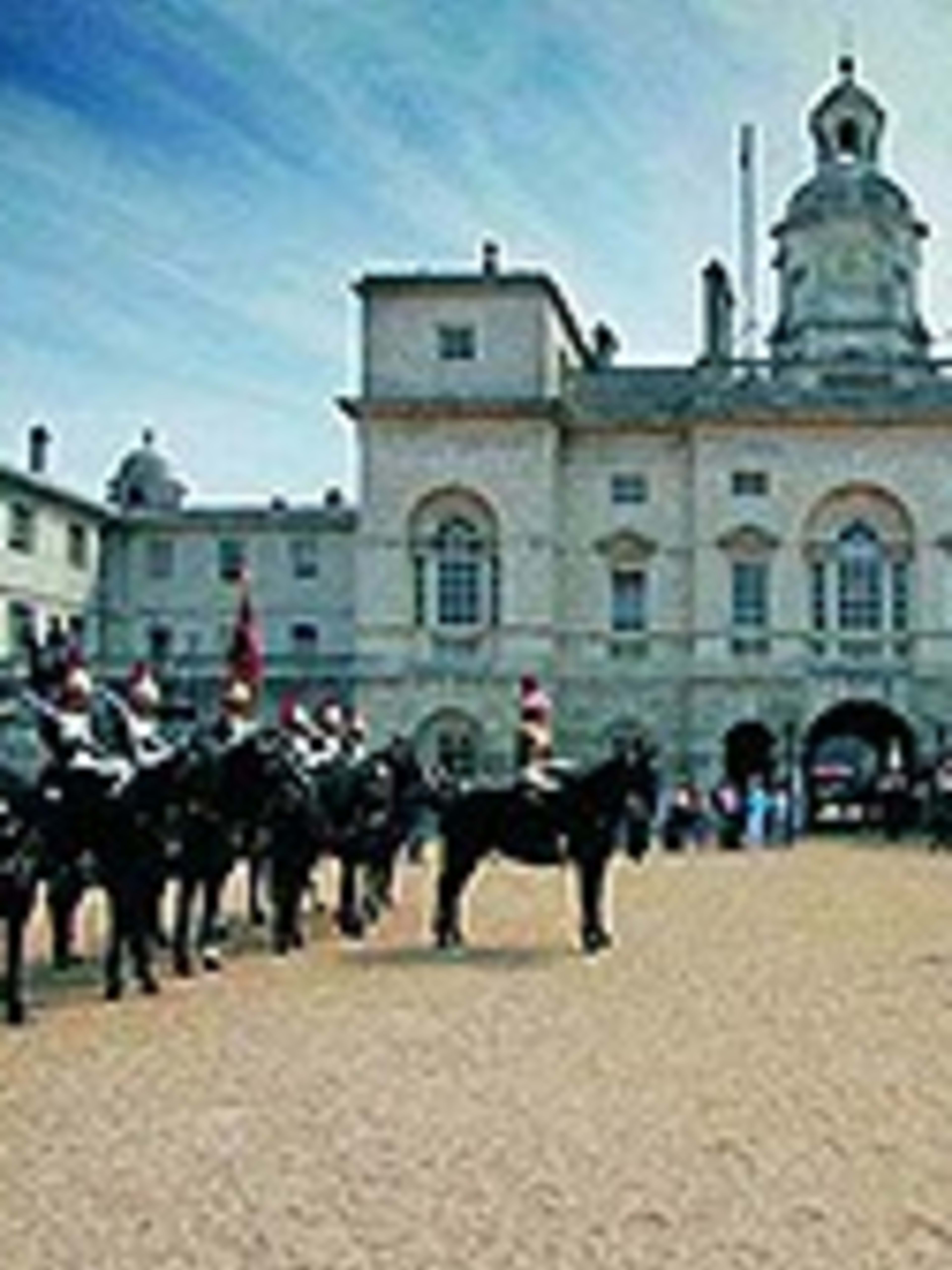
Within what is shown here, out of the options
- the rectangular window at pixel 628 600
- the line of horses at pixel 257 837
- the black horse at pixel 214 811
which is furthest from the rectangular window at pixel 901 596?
the black horse at pixel 214 811

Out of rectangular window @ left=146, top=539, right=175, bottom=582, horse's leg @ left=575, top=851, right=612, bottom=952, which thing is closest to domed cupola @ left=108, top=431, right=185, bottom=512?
rectangular window @ left=146, top=539, right=175, bottom=582

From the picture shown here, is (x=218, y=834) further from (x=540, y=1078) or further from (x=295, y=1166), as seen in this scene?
(x=295, y=1166)

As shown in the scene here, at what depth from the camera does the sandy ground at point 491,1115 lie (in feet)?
25.7

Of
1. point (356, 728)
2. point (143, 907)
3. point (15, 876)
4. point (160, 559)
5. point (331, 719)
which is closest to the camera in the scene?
point (15, 876)

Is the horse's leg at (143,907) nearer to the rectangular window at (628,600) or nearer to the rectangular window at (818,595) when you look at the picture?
the rectangular window at (628,600)

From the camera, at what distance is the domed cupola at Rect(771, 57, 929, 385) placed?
2216 inches

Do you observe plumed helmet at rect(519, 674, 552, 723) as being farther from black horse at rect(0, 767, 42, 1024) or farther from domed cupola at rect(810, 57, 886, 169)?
domed cupola at rect(810, 57, 886, 169)

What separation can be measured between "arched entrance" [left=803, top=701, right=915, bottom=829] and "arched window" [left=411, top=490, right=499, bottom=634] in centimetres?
872

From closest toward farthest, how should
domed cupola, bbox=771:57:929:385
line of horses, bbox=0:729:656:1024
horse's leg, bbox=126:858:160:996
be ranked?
1. line of horses, bbox=0:729:656:1024
2. horse's leg, bbox=126:858:160:996
3. domed cupola, bbox=771:57:929:385

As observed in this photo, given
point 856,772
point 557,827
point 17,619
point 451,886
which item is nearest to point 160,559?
point 17,619

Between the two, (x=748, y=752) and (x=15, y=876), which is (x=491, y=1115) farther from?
(x=748, y=752)

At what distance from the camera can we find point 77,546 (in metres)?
57.2

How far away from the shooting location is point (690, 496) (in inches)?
1863

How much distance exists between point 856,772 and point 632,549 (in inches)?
500
